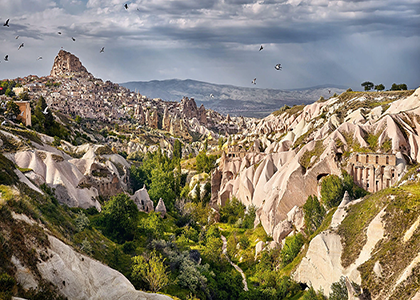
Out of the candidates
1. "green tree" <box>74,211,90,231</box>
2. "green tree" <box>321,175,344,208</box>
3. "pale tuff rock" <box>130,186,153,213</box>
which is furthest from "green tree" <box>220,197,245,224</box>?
"green tree" <box>74,211,90,231</box>

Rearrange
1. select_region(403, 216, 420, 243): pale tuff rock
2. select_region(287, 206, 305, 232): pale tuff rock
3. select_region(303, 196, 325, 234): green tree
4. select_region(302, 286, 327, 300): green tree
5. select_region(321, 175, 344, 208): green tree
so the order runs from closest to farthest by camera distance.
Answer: select_region(403, 216, 420, 243): pale tuff rock → select_region(302, 286, 327, 300): green tree → select_region(303, 196, 325, 234): green tree → select_region(321, 175, 344, 208): green tree → select_region(287, 206, 305, 232): pale tuff rock

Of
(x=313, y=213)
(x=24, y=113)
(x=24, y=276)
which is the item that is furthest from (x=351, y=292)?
(x=24, y=113)

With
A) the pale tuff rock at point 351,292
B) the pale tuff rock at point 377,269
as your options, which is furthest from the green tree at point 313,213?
the pale tuff rock at point 377,269

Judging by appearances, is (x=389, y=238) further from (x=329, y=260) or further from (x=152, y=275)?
(x=152, y=275)

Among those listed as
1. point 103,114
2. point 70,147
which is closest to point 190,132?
point 103,114

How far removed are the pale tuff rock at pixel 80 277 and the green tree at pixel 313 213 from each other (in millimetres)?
22444

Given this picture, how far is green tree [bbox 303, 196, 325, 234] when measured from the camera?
1506 inches

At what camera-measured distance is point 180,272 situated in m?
33.5

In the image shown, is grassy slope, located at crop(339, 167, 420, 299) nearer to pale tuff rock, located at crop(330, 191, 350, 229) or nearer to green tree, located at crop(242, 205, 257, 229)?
pale tuff rock, located at crop(330, 191, 350, 229)

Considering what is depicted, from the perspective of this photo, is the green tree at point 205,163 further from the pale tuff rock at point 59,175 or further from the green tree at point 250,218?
the pale tuff rock at point 59,175

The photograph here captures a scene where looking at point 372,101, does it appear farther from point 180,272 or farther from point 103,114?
point 103,114

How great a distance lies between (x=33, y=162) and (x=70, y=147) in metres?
28.4

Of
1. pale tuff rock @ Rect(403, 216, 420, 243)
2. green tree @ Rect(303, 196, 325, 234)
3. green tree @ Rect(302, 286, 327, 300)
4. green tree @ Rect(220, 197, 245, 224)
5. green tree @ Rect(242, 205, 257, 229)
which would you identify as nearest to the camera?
pale tuff rock @ Rect(403, 216, 420, 243)

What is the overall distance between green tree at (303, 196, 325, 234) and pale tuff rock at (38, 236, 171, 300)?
2244 cm
